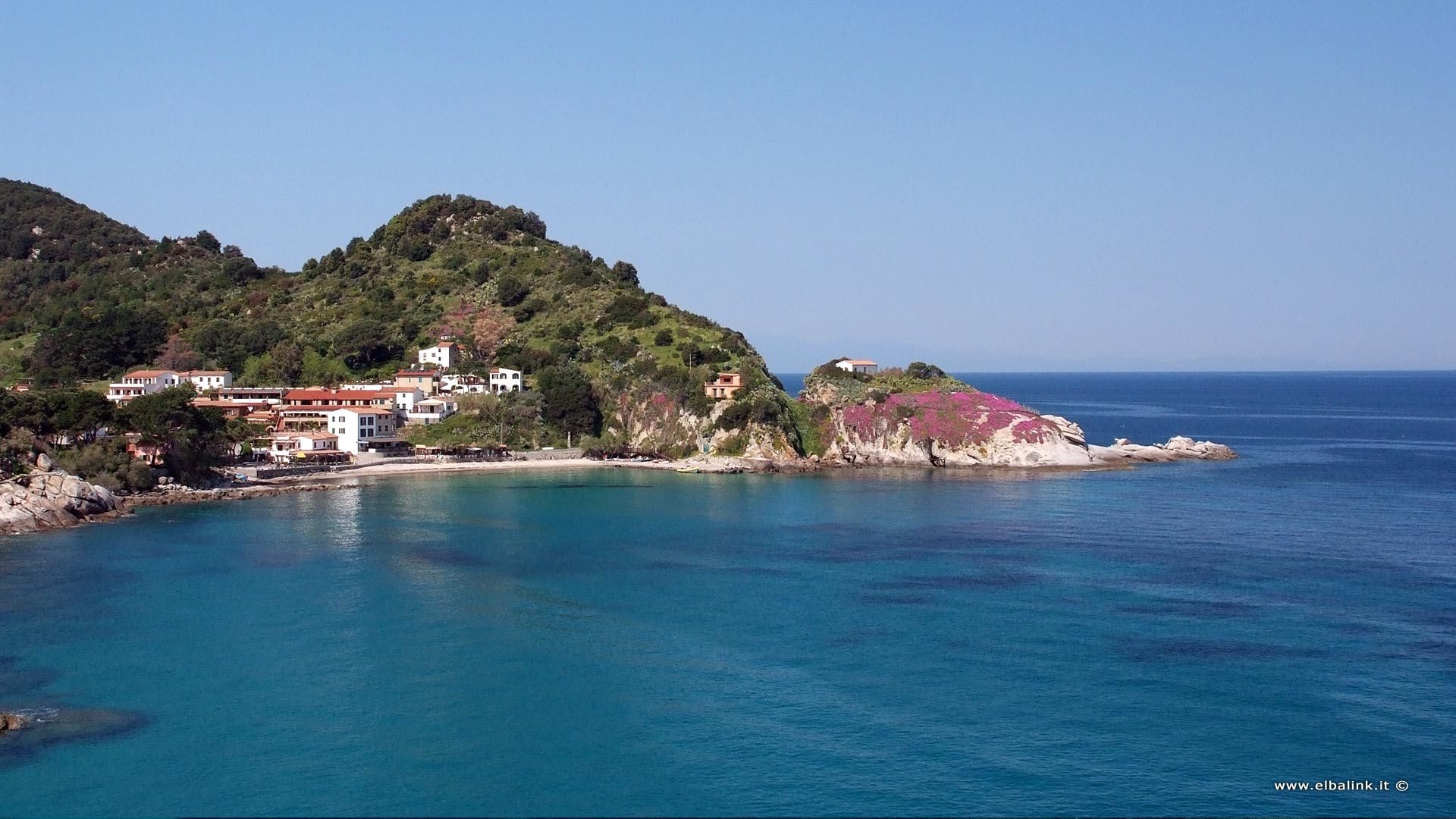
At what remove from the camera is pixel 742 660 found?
33188mm

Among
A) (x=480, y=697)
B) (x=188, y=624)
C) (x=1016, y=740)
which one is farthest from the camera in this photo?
(x=188, y=624)

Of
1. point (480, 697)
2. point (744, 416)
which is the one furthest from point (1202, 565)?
point (744, 416)

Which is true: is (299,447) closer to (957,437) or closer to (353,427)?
(353,427)

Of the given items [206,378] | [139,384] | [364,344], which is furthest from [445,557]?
[364,344]

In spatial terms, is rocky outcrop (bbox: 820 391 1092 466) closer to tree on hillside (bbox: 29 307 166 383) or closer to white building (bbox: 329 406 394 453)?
white building (bbox: 329 406 394 453)

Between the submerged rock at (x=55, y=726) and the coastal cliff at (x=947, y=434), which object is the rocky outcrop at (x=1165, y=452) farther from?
the submerged rock at (x=55, y=726)

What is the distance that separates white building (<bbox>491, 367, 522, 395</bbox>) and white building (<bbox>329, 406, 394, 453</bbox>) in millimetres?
12863

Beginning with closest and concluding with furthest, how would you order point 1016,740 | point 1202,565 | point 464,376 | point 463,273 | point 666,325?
point 1016,740 → point 1202,565 → point 464,376 → point 666,325 → point 463,273

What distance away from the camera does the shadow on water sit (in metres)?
26.2

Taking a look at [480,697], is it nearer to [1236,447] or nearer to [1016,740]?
[1016,740]

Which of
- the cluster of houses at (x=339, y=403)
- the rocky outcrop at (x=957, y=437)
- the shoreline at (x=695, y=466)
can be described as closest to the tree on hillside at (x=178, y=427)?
the shoreline at (x=695, y=466)

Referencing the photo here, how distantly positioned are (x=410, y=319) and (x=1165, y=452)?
6921 cm

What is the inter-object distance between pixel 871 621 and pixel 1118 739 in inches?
441

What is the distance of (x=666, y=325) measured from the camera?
104 m
